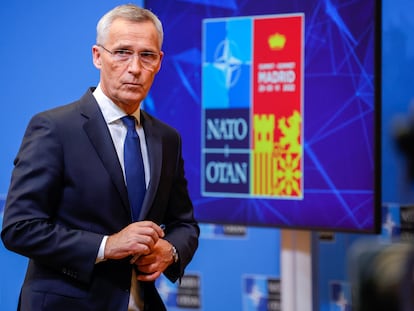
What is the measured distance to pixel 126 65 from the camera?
2062 millimetres

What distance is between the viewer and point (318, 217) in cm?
297

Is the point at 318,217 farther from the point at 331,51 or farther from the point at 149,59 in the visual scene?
the point at 149,59

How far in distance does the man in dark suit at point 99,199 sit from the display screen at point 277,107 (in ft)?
3.05

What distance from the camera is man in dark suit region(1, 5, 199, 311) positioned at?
192cm

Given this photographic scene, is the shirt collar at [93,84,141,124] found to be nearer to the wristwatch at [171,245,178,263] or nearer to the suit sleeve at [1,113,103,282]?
the suit sleeve at [1,113,103,282]

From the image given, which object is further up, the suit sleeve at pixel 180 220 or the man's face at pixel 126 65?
the man's face at pixel 126 65

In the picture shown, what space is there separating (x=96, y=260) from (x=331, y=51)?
4.80 feet

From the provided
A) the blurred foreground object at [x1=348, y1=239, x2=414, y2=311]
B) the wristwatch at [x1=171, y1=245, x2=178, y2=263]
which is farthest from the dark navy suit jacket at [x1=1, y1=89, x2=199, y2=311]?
the blurred foreground object at [x1=348, y1=239, x2=414, y2=311]

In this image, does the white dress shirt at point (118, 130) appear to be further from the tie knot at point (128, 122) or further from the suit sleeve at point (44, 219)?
the suit sleeve at point (44, 219)

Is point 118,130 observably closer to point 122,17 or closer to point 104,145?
point 104,145

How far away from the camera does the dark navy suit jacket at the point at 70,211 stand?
1913 mm

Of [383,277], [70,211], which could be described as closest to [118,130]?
[70,211]

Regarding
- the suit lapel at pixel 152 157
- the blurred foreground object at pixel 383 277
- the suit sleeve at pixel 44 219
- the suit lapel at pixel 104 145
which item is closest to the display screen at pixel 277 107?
the suit lapel at pixel 152 157

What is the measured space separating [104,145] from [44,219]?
10.3 inches
